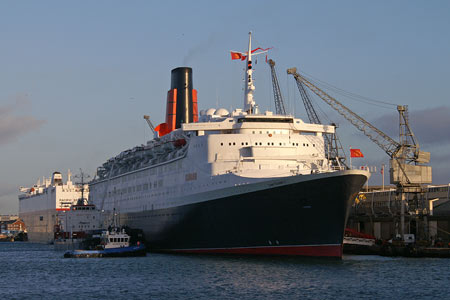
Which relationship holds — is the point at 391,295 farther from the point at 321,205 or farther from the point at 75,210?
the point at 75,210

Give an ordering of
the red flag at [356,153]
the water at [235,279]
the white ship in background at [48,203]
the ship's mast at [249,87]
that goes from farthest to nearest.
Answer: the white ship in background at [48,203], the red flag at [356,153], the ship's mast at [249,87], the water at [235,279]

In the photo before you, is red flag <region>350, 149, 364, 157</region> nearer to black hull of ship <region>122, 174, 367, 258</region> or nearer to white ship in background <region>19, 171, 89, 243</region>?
black hull of ship <region>122, 174, 367, 258</region>

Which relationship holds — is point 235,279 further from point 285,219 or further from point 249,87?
point 249,87

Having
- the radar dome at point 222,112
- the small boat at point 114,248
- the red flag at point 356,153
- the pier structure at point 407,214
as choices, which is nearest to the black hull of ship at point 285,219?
the small boat at point 114,248

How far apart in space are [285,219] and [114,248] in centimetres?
2011

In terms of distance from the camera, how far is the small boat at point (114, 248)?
6158cm

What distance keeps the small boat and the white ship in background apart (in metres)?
47.4

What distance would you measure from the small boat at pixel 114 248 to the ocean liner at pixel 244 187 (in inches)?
106

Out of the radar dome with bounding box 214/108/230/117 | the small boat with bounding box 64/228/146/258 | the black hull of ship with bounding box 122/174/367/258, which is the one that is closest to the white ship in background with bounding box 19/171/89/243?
the small boat with bounding box 64/228/146/258

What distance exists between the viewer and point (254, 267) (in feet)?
147

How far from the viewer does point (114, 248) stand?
62531 mm

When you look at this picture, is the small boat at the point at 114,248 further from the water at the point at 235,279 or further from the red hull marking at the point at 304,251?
the red hull marking at the point at 304,251

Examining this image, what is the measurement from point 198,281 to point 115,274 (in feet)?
26.7

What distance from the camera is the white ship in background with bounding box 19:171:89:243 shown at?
122 m
